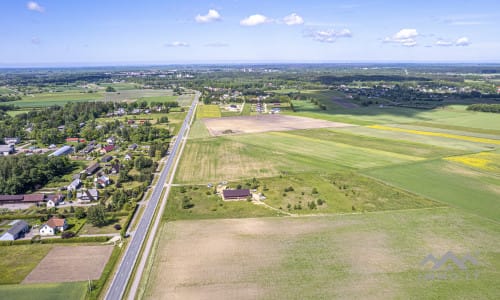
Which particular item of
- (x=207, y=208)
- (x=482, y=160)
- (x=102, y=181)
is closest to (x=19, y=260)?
(x=207, y=208)

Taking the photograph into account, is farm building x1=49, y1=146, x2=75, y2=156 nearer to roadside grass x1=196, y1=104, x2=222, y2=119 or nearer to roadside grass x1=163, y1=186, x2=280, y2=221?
roadside grass x1=163, y1=186, x2=280, y2=221

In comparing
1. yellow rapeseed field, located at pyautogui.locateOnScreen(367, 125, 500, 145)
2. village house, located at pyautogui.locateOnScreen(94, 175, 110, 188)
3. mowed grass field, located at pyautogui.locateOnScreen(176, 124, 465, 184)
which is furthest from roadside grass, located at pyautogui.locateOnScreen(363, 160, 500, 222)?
village house, located at pyautogui.locateOnScreen(94, 175, 110, 188)

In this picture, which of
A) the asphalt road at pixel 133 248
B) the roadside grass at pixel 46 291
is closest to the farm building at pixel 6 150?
the asphalt road at pixel 133 248

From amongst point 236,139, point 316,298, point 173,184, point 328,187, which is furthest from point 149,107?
point 316,298

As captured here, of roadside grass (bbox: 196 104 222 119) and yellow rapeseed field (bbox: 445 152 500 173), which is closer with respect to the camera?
yellow rapeseed field (bbox: 445 152 500 173)

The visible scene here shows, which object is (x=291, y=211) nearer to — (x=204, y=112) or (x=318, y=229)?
(x=318, y=229)
